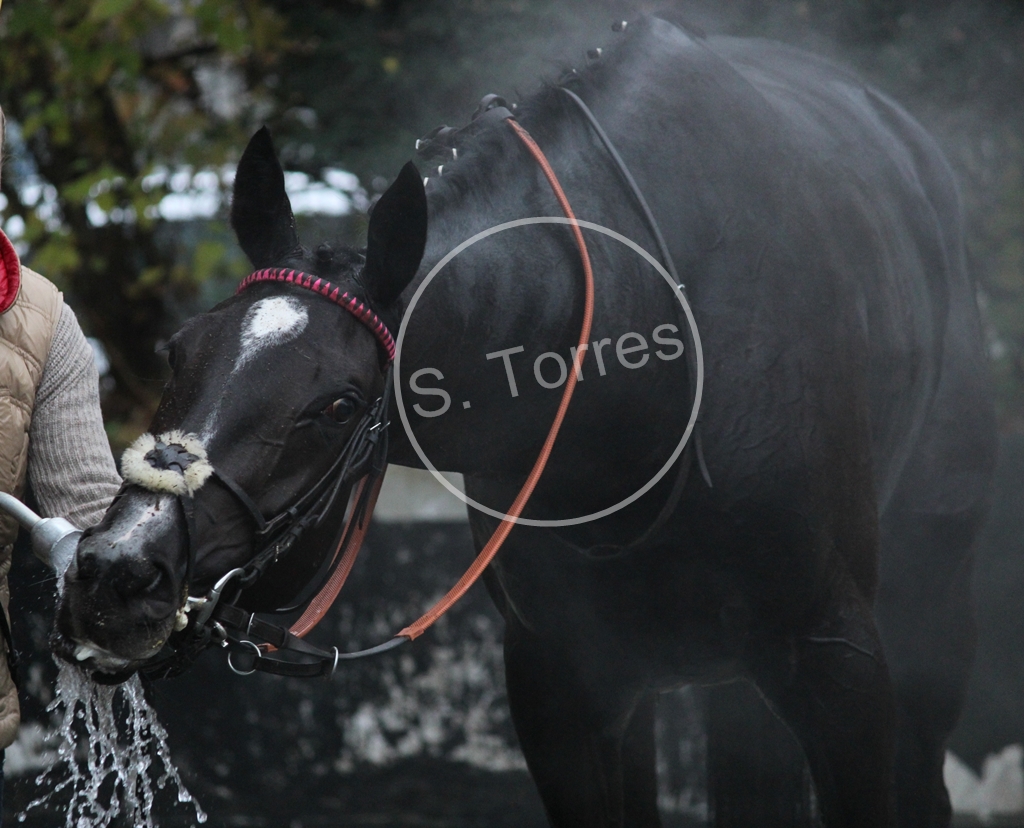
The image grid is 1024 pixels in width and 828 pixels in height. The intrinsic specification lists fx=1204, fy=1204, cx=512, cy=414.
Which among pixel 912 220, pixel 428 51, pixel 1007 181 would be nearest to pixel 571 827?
pixel 912 220

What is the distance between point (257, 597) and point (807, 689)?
1.05 m

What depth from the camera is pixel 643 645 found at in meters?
2.29


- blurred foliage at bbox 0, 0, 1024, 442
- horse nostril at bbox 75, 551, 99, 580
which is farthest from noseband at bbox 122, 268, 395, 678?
blurred foliage at bbox 0, 0, 1024, 442

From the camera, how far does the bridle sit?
159 centimetres

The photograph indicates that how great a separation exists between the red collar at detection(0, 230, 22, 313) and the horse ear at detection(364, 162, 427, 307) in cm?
64

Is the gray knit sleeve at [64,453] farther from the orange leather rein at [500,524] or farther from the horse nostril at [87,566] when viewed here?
the horse nostril at [87,566]

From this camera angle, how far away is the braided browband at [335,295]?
1694 mm

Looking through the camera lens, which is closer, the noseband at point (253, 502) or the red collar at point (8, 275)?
the noseband at point (253, 502)

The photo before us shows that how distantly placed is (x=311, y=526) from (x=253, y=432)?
17cm

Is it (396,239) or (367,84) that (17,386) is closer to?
(396,239)

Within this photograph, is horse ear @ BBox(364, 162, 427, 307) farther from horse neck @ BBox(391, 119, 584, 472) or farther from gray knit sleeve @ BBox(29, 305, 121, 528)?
gray knit sleeve @ BBox(29, 305, 121, 528)

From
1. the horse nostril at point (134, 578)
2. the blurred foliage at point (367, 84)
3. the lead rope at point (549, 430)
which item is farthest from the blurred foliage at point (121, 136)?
the horse nostril at point (134, 578)

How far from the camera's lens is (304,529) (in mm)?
1662

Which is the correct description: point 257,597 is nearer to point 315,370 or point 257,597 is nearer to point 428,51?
point 315,370
